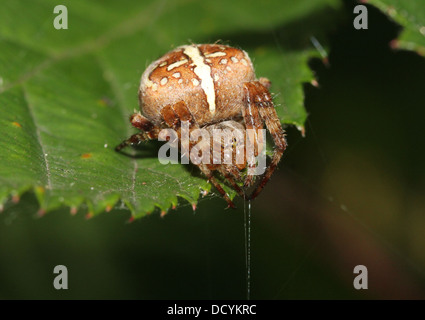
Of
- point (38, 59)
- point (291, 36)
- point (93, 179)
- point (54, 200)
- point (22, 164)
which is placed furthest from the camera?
point (291, 36)

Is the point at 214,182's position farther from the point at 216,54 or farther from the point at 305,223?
the point at 305,223

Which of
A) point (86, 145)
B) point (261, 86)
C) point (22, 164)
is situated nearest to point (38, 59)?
point (86, 145)

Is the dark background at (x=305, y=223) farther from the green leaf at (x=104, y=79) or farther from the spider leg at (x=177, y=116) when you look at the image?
the spider leg at (x=177, y=116)

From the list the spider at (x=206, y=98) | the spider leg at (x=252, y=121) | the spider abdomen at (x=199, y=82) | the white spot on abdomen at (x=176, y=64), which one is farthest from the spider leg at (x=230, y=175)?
the white spot on abdomen at (x=176, y=64)

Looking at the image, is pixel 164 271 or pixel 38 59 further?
pixel 164 271

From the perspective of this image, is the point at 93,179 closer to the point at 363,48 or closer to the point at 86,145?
the point at 86,145

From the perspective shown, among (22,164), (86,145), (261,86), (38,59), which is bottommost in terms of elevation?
(22,164)
